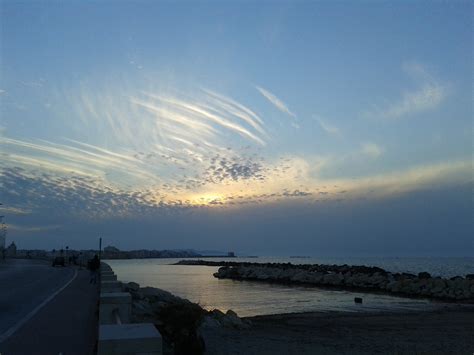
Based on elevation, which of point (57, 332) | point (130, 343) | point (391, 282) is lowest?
point (391, 282)

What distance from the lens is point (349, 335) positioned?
15.4 metres

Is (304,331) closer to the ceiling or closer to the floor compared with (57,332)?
closer to the floor

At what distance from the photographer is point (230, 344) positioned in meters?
12.5

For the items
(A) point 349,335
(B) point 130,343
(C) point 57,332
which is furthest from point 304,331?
(B) point 130,343

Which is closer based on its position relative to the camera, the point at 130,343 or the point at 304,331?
the point at 130,343

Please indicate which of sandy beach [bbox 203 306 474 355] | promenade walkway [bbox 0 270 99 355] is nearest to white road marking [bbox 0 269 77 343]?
promenade walkway [bbox 0 270 99 355]

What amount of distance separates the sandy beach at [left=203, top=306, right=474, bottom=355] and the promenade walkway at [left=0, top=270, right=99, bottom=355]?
3283 mm

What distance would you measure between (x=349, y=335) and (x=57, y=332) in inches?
397

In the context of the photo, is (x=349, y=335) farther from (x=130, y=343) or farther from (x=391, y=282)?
(x=391, y=282)

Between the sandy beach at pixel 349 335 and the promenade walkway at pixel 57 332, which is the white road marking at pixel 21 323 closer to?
the promenade walkway at pixel 57 332

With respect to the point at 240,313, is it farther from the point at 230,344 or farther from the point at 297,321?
the point at 230,344

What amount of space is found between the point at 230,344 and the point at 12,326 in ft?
18.4

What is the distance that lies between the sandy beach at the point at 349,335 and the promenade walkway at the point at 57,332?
10.8 feet

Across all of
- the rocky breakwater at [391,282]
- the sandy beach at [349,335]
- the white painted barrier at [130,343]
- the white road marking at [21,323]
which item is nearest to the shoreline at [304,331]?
the sandy beach at [349,335]
